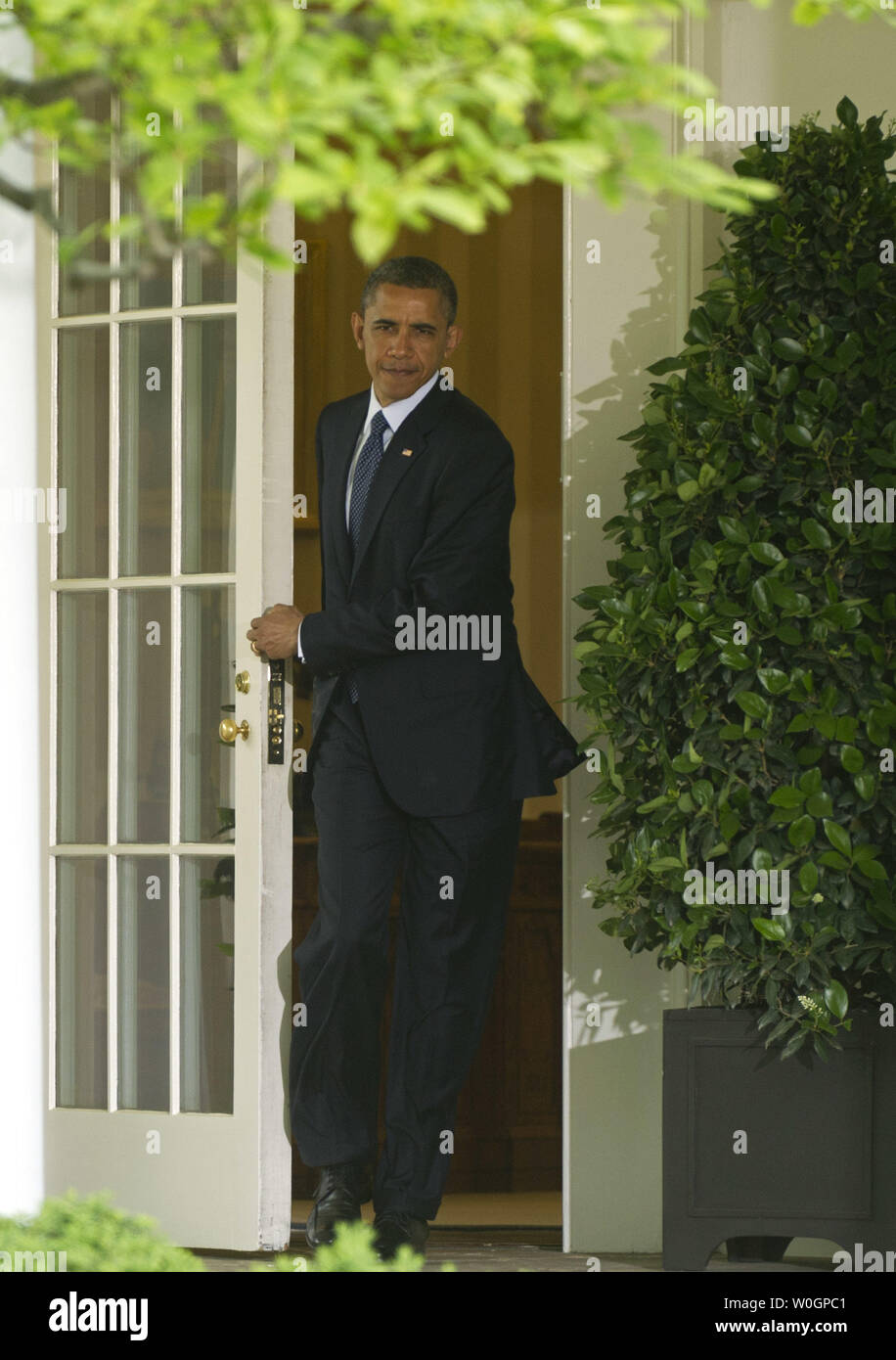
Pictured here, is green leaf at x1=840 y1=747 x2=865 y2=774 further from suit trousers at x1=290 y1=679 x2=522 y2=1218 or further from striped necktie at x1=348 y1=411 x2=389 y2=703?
striped necktie at x1=348 y1=411 x2=389 y2=703

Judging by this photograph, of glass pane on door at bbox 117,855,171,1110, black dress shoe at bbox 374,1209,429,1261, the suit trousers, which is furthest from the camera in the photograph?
glass pane on door at bbox 117,855,171,1110

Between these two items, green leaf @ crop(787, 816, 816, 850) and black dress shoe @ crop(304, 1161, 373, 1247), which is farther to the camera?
black dress shoe @ crop(304, 1161, 373, 1247)

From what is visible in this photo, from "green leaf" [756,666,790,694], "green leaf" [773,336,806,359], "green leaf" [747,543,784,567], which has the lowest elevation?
"green leaf" [756,666,790,694]

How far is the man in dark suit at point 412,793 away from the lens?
3229 millimetres

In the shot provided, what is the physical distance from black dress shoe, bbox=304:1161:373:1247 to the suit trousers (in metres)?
0.03

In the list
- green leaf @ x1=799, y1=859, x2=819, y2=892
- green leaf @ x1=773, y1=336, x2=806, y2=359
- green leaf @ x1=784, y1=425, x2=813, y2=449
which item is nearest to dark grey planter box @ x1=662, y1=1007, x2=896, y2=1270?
green leaf @ x1=799, y1=859, x2=819, y2=892

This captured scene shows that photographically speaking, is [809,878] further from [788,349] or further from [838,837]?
[788,349]

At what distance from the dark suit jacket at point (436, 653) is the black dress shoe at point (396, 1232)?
0.82 metres

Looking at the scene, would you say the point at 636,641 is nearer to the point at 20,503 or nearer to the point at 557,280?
the point at 20,503

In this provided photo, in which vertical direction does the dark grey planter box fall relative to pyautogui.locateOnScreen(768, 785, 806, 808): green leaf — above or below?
below

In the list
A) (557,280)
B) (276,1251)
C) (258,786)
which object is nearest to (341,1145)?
(276,1251)

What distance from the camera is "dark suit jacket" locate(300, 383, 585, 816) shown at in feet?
10.6

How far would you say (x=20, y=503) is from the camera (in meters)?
3.40
